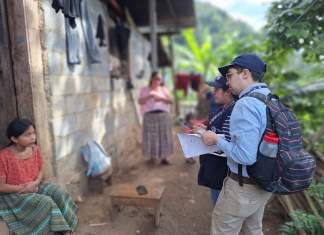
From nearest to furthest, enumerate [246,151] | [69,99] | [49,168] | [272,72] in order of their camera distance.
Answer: [246,151], [49,168], [69,99], [272,72]

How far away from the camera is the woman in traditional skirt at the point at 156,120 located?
17.3ft

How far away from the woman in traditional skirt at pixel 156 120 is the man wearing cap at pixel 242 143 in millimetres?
3097

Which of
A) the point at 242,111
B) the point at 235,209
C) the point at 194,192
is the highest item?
the point at 242,111

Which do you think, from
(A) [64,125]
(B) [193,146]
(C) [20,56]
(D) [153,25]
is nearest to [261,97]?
(B) [193,146]

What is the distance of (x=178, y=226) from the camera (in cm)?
352

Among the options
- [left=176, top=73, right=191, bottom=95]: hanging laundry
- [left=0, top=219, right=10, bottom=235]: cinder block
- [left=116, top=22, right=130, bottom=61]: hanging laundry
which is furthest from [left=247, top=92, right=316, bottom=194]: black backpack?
[left=176, top=73, right=191, bottom=95]: hanging laundry

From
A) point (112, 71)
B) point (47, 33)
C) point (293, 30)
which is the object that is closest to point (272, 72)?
point (293, 30)

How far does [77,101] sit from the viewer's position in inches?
162

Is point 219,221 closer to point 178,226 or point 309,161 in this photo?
point 309,161

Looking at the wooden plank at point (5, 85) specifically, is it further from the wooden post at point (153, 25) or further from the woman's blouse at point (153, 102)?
the wooden post at point (153, 25)

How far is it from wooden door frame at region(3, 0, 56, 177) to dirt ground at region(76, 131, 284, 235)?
37.4 inches

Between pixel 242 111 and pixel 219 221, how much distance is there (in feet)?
2.90

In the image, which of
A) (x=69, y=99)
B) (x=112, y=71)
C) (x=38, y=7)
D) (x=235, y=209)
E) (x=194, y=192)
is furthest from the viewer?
(x=112, y=71)

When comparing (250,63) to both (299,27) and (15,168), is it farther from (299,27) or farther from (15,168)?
(299,27)
